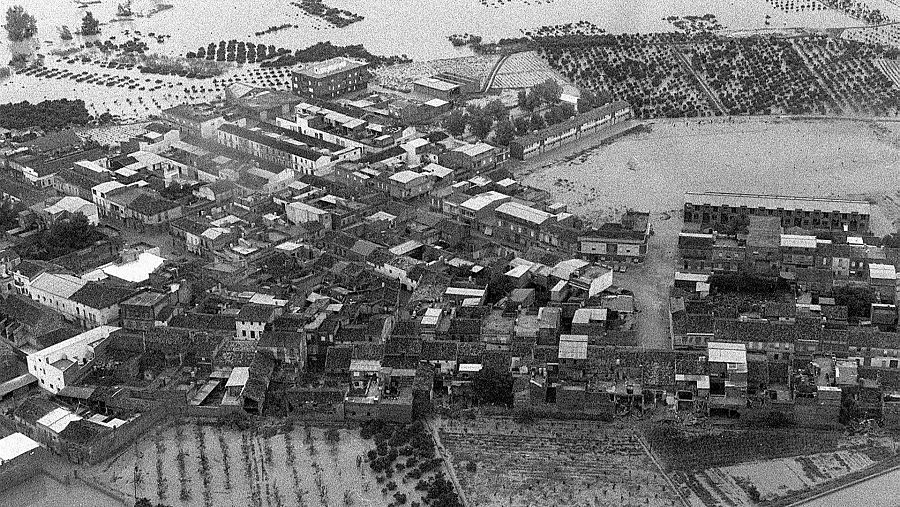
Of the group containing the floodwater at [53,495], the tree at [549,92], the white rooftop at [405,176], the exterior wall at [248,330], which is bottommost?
the floodwater at [53,495]

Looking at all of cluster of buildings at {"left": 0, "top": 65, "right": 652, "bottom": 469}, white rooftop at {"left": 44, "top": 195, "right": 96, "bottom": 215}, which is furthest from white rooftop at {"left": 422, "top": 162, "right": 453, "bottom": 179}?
white rooftop at {"left": 44, "top": 195, "right": 96, "bottom": 215}

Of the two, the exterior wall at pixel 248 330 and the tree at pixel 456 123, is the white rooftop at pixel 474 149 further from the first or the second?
the exterior wall at pixel 248 330

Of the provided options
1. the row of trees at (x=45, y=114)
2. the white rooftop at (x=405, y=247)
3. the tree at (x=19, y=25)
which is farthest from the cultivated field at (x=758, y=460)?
the tree at (x=19, y=25)

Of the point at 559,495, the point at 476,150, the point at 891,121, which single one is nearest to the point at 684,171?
the point at 476,150

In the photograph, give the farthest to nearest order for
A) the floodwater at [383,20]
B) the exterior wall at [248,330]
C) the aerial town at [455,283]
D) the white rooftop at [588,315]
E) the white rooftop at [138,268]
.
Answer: the floodwater at [383,20]
the white rooftop at [138,268]
the white rooftop at [588,315]
the exterior wall at [248,330]
the aerial town at [455,283]

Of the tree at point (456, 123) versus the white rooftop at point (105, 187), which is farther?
the tree at point (456, 123)

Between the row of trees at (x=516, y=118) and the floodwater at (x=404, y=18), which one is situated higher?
the floodwater at (x=404, y=18)

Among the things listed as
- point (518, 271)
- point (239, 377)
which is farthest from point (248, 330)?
point (518, 271)
